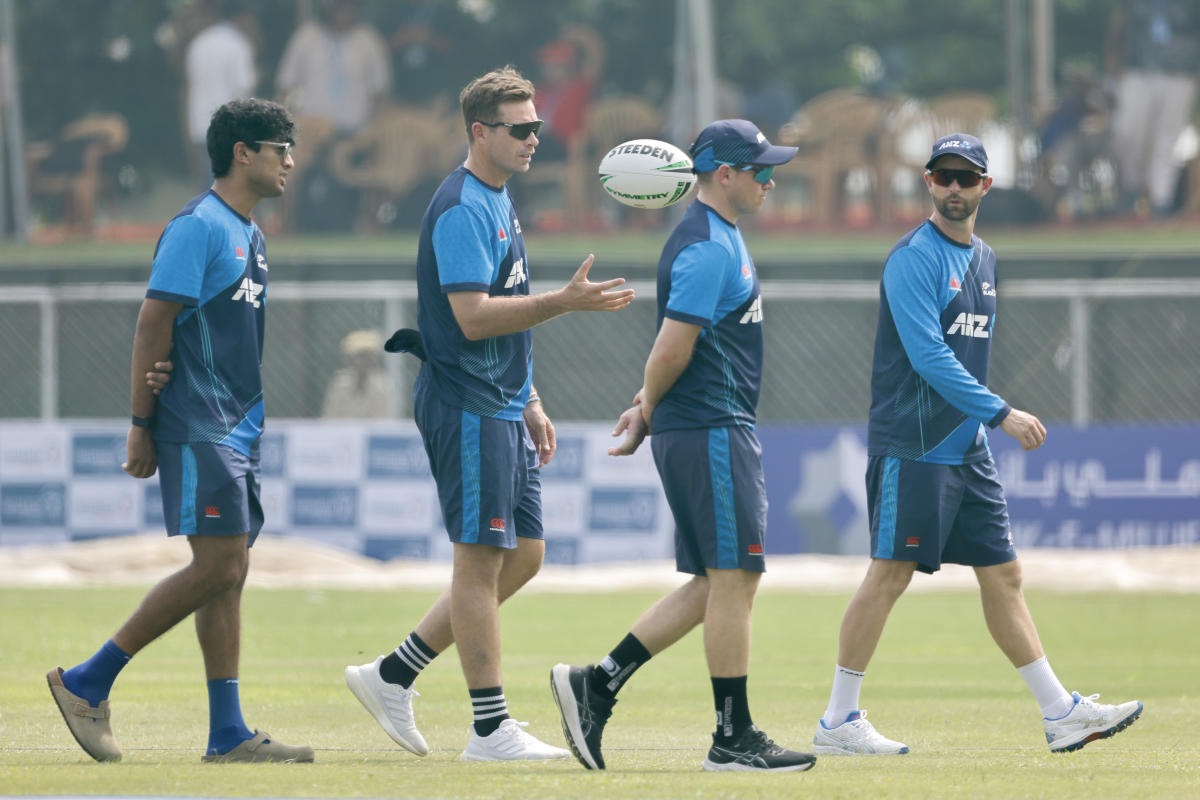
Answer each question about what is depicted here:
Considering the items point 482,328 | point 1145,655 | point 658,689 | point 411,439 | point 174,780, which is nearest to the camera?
point 174,780

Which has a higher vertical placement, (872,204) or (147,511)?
(872,204)

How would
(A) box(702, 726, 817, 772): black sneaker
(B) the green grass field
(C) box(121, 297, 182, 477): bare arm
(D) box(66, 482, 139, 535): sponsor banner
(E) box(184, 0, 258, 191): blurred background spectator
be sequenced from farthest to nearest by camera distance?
1. (E) box(184, 0, 258, 191): blurred background spectator
2. (D) box(66, 482, 139, 535): sponsor banner
3. (C) box(121, 297, 182, 477): bare arm
4. (A) box(702, 726, 817, 772): black sneaker
5. (B) the green grass field

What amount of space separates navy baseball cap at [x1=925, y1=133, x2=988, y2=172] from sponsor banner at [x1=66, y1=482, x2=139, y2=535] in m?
10.8

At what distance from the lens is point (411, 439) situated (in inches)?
613

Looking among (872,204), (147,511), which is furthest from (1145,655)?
(872,204)

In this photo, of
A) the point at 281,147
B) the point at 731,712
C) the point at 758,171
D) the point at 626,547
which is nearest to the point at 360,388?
the point at 626,547

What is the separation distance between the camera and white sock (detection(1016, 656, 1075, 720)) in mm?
6480

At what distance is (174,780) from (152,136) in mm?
19105

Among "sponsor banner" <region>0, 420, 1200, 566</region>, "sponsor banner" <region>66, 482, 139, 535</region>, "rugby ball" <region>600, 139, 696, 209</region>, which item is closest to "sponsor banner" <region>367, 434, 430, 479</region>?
"sponsor banner" <region>0, 420, 1200, 566</region>

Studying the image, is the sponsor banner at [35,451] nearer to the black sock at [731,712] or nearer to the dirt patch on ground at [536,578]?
the dirt patch on ground at [536,578]

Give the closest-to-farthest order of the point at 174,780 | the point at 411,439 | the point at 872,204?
the point at 174,780, the point at 411,439, the point at 872,204

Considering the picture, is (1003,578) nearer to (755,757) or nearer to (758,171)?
(755,757)

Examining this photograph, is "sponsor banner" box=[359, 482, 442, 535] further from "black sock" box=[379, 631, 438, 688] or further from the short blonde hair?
the short blonde hair

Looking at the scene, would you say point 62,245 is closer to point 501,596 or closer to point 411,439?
point 411,439
